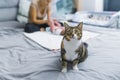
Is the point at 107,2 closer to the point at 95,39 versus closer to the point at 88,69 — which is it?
the point at 95,39

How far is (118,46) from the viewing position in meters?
1.52

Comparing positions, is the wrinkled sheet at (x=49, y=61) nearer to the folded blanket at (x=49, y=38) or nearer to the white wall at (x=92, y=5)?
the folded blanket at (x=49, y=38)

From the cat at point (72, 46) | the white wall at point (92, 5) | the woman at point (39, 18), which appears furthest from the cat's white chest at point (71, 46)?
the white wall at point (92, 5)

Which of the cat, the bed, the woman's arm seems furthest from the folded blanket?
the cat

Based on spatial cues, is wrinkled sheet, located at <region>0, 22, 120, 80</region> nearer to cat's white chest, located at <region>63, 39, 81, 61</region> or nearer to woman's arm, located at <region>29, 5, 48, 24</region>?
cat's white chest, located at <region>63, 39, 81, 61</region>

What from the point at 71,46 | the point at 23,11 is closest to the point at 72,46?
the point at 71,46

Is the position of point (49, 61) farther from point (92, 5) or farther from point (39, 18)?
point (92, 5)

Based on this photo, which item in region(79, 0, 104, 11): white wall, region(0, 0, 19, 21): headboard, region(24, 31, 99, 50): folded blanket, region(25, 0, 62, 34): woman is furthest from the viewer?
region(79, 0, 104, 11): white wall

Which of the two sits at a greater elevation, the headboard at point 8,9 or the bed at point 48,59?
the headboard at point 8,9

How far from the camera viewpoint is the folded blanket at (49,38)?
1598 mm

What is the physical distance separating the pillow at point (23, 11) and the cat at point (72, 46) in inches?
51.0

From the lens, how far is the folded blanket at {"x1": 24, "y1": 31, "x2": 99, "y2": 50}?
5.24ft

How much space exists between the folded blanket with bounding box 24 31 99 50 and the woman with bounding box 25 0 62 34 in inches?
4.1

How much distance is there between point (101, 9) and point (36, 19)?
1087mm
